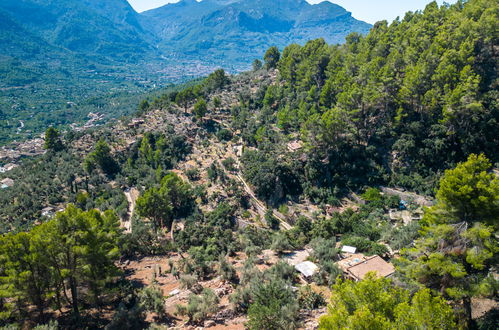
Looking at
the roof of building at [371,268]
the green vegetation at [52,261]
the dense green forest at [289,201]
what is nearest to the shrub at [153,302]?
the dense green forest at [289,201]

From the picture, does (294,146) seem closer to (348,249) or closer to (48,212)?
(348,249)

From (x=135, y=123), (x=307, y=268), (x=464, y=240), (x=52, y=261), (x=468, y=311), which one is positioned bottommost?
(x=307, y=268)

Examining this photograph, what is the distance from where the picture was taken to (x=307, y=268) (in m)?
21.5

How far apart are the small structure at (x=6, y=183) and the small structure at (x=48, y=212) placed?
19.2 meters

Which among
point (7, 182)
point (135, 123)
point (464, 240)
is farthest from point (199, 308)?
point (7, 182)

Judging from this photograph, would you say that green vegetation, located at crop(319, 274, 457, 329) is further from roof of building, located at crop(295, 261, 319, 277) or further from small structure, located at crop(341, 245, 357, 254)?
small structure, located at crop(341, 245, 357, 254)

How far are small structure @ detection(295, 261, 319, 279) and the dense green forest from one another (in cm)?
51

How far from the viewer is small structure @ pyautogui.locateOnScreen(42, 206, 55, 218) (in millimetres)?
42047

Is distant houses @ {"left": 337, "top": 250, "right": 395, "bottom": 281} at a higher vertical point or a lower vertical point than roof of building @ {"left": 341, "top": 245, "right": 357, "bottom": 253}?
higher

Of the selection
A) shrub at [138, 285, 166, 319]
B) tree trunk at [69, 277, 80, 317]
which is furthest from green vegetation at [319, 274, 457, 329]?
tree trunk at [69, 277, 80, 317]

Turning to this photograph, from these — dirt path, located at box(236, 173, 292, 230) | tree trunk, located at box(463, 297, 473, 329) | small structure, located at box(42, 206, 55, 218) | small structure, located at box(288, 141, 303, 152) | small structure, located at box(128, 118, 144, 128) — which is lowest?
dirt path, located at box(236, 173, 292, 230)

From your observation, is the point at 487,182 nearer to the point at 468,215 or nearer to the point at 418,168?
the point at 468,215

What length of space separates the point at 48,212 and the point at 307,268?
137 ft

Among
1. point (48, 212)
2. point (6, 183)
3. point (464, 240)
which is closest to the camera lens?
point (464, 240)
